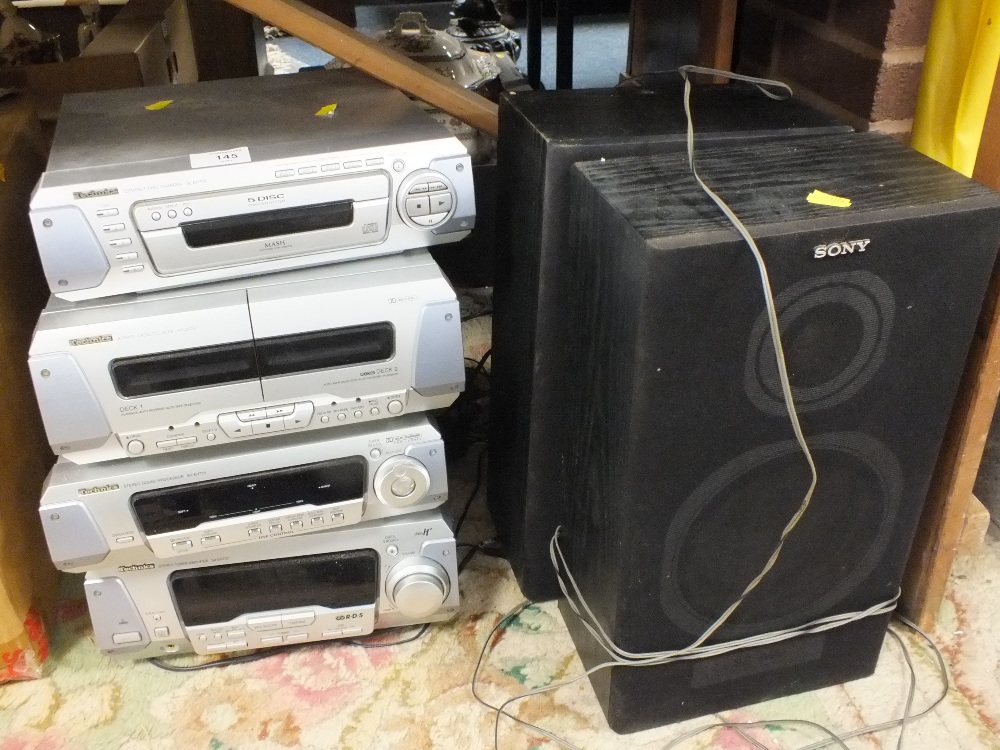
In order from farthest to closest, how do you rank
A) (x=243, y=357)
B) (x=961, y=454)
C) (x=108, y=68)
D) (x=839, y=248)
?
(x=108, y=68)
(x=961, y=454)
(x=243, y=357)
(x=839, y=248)

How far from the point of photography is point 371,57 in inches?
32.2

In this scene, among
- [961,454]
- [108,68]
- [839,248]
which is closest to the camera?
[839,248]

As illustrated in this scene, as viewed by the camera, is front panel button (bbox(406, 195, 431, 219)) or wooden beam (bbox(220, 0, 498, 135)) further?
wooden beam (bbox(220, 0, 498, 135))

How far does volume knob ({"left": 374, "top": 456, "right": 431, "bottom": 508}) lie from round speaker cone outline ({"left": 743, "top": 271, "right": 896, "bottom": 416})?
0.94 feet

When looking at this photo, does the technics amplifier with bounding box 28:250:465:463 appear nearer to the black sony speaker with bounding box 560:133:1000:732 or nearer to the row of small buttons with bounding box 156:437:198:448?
the row of small buttons with bounding box 156:437:198:448

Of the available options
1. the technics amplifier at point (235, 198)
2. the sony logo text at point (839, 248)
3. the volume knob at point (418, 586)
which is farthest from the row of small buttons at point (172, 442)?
the sony logo text at point (839, 248)

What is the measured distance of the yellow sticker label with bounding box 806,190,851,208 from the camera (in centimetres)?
58

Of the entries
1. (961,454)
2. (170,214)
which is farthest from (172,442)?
(961,454)

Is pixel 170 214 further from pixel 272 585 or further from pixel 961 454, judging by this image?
pixel 961 454

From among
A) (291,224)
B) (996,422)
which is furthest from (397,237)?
(996,422)

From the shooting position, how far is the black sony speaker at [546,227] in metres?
0.69

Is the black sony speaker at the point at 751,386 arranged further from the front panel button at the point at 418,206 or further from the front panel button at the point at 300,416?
the front panel button at the point at 300,416

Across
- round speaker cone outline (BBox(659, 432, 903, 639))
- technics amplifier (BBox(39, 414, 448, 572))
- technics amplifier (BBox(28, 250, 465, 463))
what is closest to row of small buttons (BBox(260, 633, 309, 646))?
technics amplifier (BBox(39, 414, 448, 572))

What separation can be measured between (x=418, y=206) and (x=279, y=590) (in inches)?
14.5
